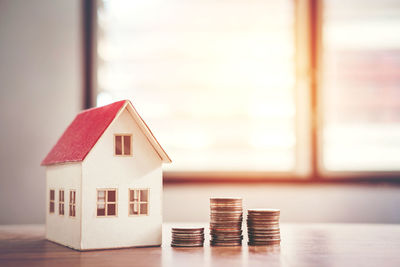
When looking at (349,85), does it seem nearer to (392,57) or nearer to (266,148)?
(392,57)

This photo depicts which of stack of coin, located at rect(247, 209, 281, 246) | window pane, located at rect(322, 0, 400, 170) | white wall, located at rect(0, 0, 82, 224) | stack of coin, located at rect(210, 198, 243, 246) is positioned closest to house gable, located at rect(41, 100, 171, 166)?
stack of coin, located at rect(210, 198, 243, 246)

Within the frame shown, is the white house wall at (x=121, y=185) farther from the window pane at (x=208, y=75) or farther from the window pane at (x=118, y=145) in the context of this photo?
the window pane at (x=208, y=75)

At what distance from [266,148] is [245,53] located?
79cm

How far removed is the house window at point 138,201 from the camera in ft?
7.42

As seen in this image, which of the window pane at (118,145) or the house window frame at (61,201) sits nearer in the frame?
the window pane at (118,145)

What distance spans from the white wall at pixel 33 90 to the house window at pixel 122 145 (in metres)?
1.97

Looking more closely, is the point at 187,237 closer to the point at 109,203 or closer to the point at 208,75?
the point at 109,203

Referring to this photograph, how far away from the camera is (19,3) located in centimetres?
414

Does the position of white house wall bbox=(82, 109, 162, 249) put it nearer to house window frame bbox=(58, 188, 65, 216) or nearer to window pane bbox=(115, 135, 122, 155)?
window pane bbox=(115, 135, 122, 155)

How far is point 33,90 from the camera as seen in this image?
4102 millimetres

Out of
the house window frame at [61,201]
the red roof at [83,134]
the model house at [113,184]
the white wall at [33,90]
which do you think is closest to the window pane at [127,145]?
the model house at [113,184]

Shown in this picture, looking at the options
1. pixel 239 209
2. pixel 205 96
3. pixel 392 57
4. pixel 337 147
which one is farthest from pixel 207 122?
pixel 239 209

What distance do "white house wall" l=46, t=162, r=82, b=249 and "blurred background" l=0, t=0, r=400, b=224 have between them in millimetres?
1580

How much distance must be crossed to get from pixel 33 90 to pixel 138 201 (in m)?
2.20
